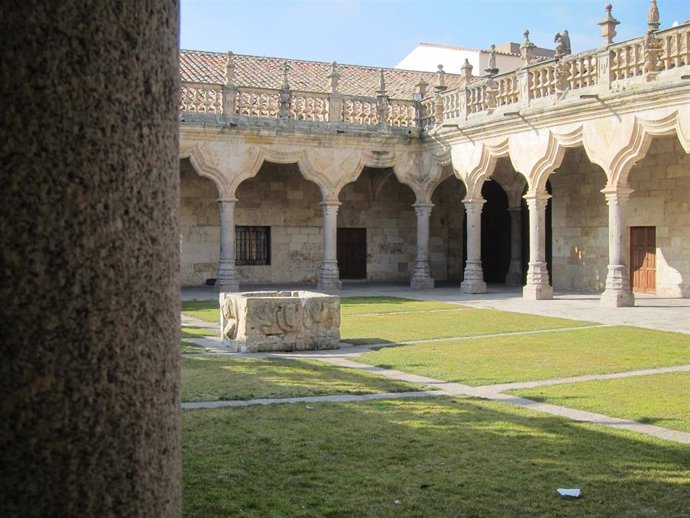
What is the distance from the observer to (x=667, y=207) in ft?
62.6

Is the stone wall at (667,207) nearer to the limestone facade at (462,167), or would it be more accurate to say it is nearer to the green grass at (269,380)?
the limestone facade at (462,167)

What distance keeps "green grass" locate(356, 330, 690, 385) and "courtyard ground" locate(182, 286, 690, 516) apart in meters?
0.02

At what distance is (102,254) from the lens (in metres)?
1.53

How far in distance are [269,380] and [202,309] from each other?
870cm

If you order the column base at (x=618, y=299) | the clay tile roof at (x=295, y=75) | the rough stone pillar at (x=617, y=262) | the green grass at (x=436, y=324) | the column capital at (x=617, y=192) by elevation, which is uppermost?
the clay tile roof at (x=295, y=75)

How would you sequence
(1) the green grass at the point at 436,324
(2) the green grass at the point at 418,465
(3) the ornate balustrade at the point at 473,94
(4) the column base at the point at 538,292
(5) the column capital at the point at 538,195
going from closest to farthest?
(2) the green grass at the point at 418,465
(1) the green grass at the point at 436,324
(3) the ornate balustrade at the point at 473,94
(4) the column base at the point at 538,292
(5) the column capital at the point at 538,195

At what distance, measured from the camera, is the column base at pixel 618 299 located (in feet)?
54.7

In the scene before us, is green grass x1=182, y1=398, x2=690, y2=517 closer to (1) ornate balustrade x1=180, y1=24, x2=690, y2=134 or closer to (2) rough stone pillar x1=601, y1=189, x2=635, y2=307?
(2) rough stone pillar x1=601, y1=189, x2=635, y2=307

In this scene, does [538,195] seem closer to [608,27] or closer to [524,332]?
[608,27]

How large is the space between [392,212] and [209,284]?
21.1ft

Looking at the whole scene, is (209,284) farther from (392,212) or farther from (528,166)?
(528,166)

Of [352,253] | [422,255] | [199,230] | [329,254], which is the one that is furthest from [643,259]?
[199,230]

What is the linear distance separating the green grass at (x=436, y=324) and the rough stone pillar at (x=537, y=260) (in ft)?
10.2

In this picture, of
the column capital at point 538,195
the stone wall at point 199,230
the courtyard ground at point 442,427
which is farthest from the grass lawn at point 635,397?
the stone wall at point 199,230
